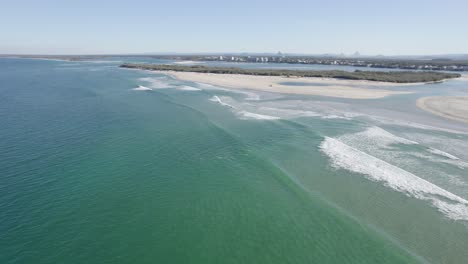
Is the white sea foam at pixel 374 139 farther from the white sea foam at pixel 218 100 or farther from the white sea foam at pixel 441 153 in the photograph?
the white sea foam at pixel 218 100

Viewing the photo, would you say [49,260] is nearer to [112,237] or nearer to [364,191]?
[112,237]

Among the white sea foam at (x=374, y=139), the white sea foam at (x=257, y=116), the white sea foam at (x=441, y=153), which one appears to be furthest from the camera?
the white sea foam at (x=257, y=116)

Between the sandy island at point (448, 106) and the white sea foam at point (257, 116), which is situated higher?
the sandy island at point (448, 106)

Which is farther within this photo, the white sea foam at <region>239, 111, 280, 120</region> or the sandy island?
the sandy island

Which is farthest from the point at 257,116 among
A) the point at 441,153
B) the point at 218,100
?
the point at 441,153

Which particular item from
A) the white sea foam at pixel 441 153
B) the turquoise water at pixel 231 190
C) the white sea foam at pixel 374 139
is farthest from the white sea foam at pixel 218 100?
the white sea foam at pixel 441 153

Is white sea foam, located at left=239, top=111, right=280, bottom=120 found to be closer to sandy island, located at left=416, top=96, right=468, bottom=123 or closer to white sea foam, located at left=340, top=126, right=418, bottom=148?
white sea foam, located at left=340, top=126, right=418, bottom=148

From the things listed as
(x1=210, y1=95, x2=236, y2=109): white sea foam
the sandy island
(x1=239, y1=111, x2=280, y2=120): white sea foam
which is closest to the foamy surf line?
(x1=239, y1=111, x2=280, y2=120): white sea foam
